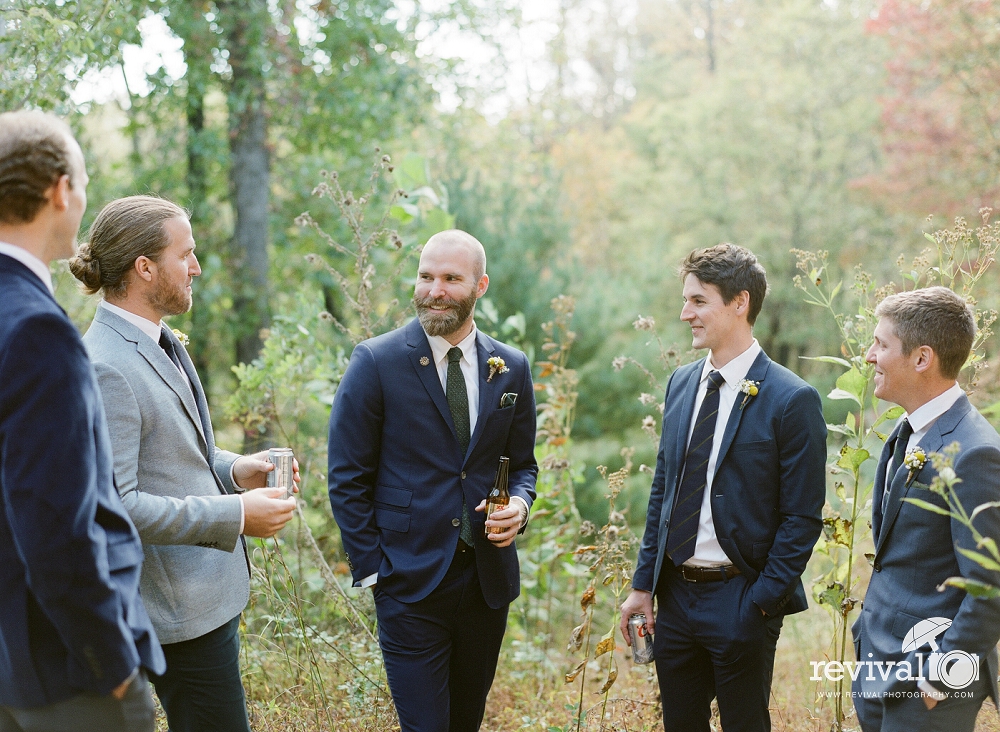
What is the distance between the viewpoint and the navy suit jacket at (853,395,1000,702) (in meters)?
2.29

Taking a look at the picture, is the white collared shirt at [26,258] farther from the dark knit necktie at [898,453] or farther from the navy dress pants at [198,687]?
the dark knit necktie at [898,453]

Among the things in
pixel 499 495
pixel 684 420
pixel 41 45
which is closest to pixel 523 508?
pixel 499 495

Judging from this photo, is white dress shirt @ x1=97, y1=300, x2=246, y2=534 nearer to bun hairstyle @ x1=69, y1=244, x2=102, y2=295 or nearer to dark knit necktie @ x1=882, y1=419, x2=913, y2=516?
bun hairstyle @ x1=69, y1=244, x2=102, y2=295

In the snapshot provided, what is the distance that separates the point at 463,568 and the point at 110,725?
139 centimetres

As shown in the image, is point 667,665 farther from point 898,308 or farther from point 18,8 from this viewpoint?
point 18,8

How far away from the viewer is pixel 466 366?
3174 millimetres

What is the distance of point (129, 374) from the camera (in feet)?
7.45

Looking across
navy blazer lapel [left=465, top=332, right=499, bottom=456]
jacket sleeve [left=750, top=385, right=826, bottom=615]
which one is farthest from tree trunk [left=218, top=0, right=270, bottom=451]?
jacket sleeve [left=750, top=385, right=826, bottom=615]

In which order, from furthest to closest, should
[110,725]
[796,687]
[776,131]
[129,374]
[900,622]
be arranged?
[776,131]
[796,687]
[900,622]
[129,374]
[110,725]

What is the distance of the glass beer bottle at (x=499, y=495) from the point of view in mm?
2936

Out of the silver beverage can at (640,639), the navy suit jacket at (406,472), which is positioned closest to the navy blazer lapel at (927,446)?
the silver beverage can at (640,639)

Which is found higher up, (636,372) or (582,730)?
(636,372)

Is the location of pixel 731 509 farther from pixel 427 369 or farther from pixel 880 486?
pixel 427 369

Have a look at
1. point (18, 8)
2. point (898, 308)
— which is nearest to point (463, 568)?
point (898, 308)
